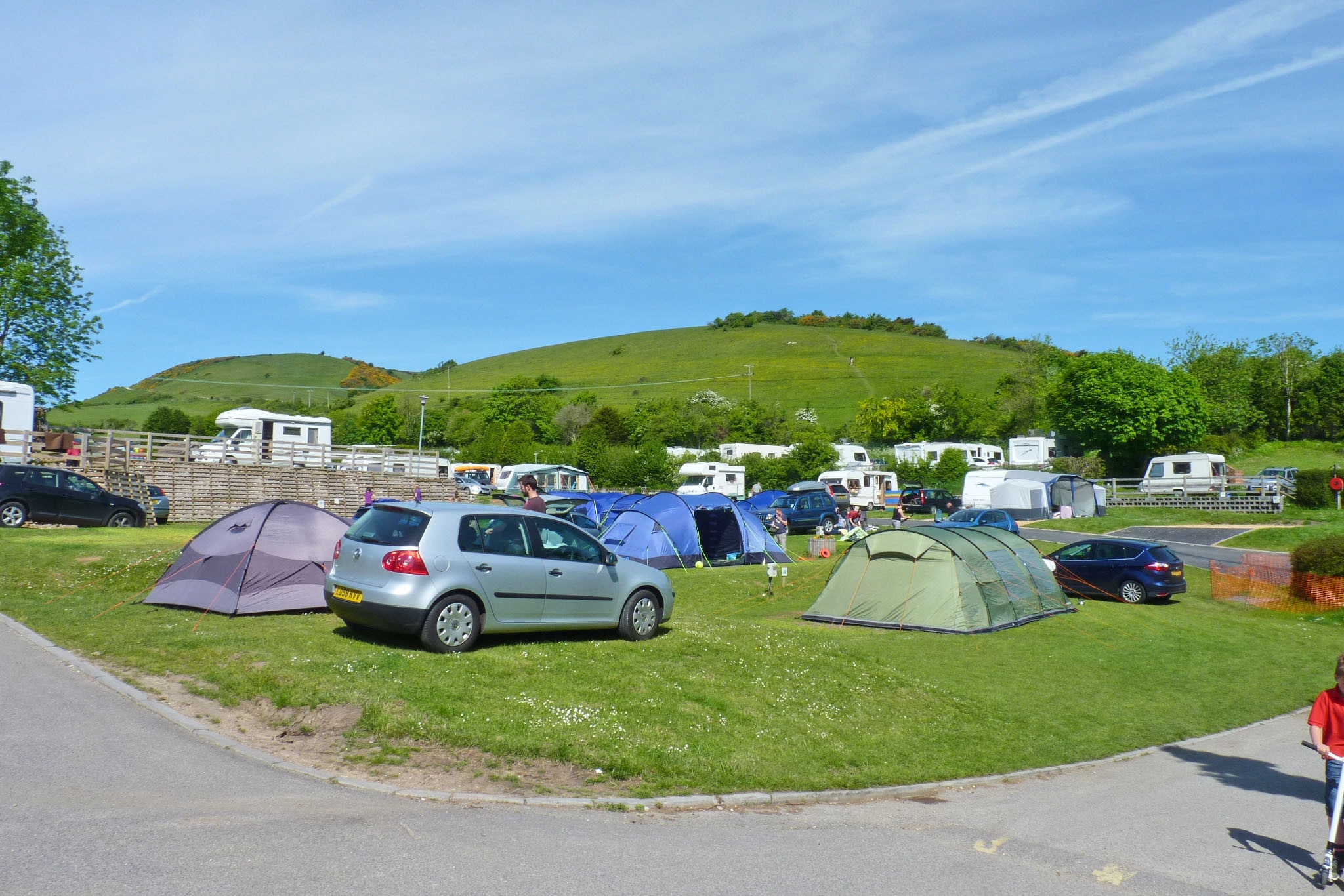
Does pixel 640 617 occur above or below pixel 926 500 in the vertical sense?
below

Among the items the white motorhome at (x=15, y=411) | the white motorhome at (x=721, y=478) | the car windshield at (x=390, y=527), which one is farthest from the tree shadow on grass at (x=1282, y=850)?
the white motorhome at (x=721, y=478)

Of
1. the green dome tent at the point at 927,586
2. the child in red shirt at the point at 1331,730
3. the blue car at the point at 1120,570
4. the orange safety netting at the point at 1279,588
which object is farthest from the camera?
the blue car at the point at 1120,570

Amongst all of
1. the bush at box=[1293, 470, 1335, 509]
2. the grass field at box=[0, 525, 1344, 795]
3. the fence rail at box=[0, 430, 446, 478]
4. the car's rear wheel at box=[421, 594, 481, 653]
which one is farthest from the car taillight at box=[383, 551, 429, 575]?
the bush at box=[1293, 470, 1335, 509]

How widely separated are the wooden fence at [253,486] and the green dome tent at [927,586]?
1667 cm

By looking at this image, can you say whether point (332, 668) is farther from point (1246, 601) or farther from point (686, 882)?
point (1246, 601)

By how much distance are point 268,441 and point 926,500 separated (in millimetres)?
30824

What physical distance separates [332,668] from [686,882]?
15.7 feet

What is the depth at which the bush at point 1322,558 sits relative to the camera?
68.5 feet

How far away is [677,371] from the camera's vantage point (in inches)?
4660

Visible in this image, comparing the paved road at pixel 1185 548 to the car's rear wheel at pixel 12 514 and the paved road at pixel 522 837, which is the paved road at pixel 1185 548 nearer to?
the paved road at pixel 522 837

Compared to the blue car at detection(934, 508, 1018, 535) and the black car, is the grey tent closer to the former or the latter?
the black car

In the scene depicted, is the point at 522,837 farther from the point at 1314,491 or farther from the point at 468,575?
the point at 1314,491

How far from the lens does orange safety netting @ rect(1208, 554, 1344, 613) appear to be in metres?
20.8

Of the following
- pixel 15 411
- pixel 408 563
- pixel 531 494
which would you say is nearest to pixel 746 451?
pixel 15 411
